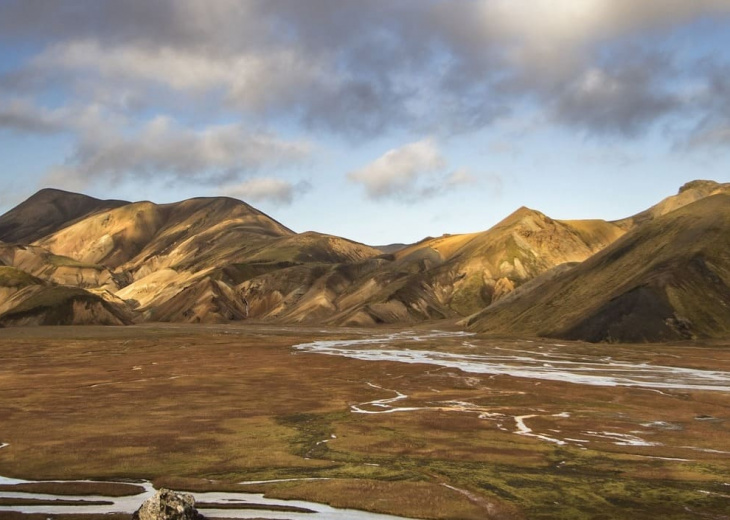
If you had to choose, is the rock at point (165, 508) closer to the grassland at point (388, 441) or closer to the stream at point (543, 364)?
the grassland at point (388, 441)

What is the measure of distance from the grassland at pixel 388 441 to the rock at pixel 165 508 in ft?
18.6

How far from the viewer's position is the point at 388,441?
4019 centimetres

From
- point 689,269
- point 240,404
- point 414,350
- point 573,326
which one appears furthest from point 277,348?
point 689,269

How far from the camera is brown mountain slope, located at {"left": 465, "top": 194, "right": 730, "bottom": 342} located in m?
136

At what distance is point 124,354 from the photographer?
4572 inches

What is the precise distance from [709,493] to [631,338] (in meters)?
110

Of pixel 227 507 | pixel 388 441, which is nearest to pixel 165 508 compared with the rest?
pixel 227 507

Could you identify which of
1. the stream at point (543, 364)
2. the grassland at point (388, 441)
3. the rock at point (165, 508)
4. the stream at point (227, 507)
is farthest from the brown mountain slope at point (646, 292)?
the rock at point (165, 508)

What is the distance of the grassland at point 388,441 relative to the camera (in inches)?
1111

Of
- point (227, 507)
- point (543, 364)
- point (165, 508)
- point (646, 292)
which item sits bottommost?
point (227, 507)

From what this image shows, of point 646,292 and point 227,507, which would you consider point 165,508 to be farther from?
point 646,292

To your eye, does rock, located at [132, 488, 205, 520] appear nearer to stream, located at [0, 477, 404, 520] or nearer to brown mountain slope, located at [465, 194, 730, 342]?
stream, located at [0, 477, 404, 520]

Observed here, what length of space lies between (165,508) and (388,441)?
19204 millimetres

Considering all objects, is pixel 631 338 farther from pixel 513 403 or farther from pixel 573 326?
pixel 513 403
